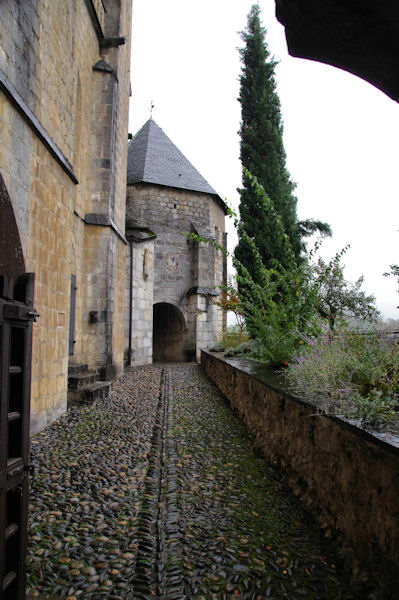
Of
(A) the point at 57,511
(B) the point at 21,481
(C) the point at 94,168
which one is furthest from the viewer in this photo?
(C) the point at 94,168

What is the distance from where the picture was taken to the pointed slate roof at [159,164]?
15.6 m

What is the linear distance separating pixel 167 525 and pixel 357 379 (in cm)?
156

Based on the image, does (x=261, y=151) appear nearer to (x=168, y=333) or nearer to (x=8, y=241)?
(x=168, y=333)

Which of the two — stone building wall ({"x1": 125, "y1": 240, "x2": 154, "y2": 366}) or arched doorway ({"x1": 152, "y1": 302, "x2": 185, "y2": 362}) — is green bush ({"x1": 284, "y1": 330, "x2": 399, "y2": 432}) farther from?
arched doorway ({"x1": 152, "y1": 302, "x2": 185, "y2": 362})

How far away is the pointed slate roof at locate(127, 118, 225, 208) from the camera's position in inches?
615

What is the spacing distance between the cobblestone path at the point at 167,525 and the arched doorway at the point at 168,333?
1133 centimetres

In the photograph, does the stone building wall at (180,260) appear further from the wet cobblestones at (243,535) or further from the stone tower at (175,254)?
the wet cobblestones at (243,535)

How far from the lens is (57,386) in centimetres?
504

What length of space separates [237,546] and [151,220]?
45.9ft

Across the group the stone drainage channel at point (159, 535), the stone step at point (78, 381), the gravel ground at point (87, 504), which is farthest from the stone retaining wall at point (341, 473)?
the stone step at point (78, 381)

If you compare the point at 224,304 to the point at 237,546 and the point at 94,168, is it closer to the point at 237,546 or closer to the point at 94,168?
the point at 94,168

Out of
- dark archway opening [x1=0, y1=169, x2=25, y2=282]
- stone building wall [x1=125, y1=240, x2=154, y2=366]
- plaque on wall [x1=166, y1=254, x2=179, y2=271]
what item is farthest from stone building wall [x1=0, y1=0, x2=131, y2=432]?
plaque on wall [x1=166, y1=254, x2=179, y2=271]

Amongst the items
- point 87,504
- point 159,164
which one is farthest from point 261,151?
point 87,504

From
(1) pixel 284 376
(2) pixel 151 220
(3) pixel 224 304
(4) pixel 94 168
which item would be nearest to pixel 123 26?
(4) pixel 94 168
